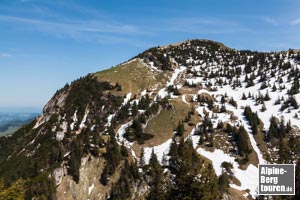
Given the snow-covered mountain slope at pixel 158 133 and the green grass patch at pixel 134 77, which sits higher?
the green grass patch at pixel 134 77

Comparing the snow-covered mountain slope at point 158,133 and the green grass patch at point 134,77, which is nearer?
the snow-covered mountain slope at point 158,133

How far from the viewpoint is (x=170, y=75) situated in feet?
544

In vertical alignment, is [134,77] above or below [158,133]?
above

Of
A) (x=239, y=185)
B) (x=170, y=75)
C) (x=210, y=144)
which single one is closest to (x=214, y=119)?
(x=210, y=144)

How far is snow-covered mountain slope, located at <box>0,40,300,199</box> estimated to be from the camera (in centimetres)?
7712

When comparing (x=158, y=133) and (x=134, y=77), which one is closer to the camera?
(x=158, y=133)

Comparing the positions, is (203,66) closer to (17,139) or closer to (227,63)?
(227,63)

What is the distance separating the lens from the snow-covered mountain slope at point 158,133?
253 feet

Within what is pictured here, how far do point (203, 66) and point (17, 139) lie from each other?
116191 millimetres

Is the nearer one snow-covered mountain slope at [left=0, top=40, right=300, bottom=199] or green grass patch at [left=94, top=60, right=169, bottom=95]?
snow-covered mountain slope at [left=0, top=40, right=300, bottom=199]

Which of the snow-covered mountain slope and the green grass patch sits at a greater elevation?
the green grass patch

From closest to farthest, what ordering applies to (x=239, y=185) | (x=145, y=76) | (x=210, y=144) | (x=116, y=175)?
(x=239, y=185)
(x=116, y=175)
(x=210, y=144)
(x=145, y=76)

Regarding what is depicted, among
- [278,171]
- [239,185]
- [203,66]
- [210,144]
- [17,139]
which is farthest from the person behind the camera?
[203,66]

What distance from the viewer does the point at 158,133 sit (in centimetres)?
10388
